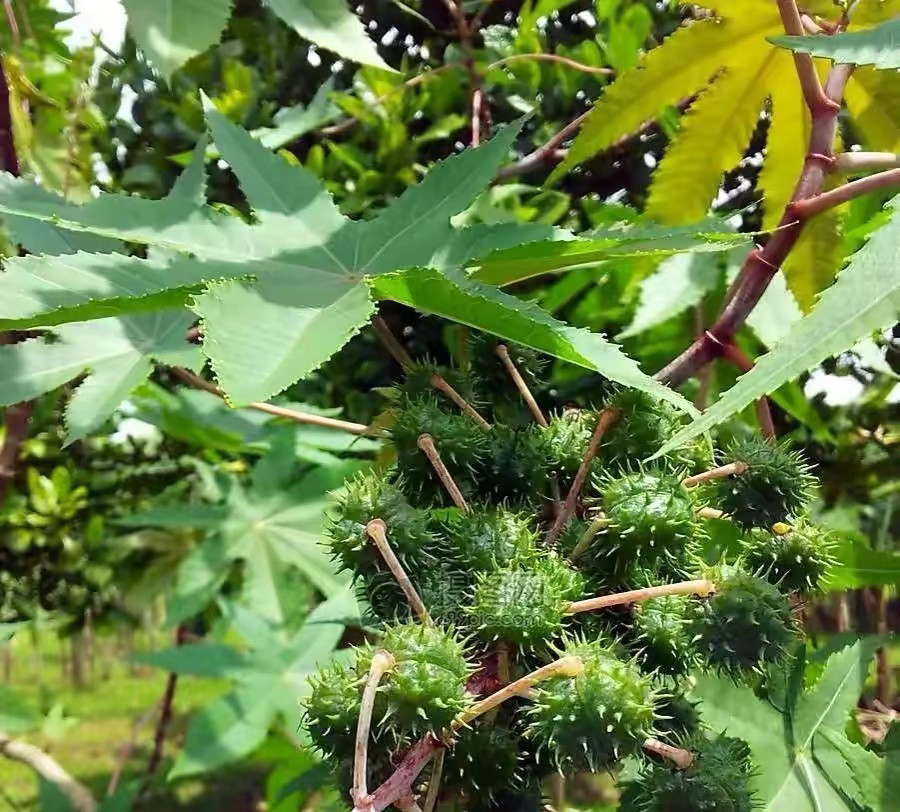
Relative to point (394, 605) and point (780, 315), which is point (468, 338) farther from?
point (780, 315)

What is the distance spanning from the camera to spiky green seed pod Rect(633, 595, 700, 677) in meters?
0.54

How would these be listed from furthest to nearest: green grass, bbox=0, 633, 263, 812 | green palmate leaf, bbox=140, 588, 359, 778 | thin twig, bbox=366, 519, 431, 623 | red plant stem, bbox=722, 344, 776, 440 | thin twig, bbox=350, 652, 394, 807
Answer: green grass, bbox=0, 633, 263, 812, green palmate leaf, bbox=140, 588, 359, 778, red plant stem, bbox=722, 344, 776, 440, thin twig, bbox=366, 519, 431, 623, thin twig, bbox=350, 652, 394, 807

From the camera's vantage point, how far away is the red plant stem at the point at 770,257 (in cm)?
74

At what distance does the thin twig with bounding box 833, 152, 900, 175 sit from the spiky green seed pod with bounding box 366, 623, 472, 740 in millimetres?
533

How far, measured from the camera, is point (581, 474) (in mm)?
586

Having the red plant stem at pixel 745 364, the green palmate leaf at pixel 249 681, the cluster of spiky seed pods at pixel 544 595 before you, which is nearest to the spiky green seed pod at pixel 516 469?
the cluster of spiky seed pods at pixel 544 595

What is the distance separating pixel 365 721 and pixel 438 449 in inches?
8.3

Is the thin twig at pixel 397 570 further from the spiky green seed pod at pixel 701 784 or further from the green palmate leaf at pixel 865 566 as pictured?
the green palmate leaf at pixel 865 566

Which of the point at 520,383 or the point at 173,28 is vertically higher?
the point at 173,28

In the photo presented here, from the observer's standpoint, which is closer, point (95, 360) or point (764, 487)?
point (764, 487)

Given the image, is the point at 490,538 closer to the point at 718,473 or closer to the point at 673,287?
the point at 718,473

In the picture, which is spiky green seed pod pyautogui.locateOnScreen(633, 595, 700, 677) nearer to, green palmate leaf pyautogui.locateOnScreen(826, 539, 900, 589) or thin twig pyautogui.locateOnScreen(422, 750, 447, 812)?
thin twig pyautogui.locateOnScreen(422, 750, 447, 812)

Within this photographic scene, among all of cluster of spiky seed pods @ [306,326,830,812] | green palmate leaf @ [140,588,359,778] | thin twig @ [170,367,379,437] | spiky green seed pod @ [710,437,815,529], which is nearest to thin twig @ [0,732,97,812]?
green palmate leaf @ [140,588,359,778]

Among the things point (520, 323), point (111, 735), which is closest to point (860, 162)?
point (520, 323)
